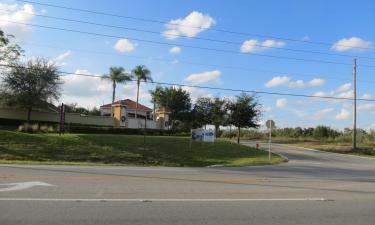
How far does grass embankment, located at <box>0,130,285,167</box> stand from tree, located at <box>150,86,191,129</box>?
44.8 meters

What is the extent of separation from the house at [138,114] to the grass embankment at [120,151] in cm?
2292

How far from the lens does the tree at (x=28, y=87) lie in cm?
5247

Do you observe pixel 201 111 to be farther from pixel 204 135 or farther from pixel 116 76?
pixel 204 135

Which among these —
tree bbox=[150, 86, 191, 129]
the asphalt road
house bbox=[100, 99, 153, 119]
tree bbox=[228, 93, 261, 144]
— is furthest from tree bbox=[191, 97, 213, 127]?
the asphalt road

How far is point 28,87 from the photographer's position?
53.5m

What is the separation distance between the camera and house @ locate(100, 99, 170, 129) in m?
61.8

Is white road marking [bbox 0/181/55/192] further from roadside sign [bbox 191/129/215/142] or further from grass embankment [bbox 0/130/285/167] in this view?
roadside sign [bbox 191/129/215/142]

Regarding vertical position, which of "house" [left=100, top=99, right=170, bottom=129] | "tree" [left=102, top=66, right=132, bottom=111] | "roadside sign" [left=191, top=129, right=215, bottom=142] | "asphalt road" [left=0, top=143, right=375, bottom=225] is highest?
"tree" [left=102, top=66, right=132, bottom=111]

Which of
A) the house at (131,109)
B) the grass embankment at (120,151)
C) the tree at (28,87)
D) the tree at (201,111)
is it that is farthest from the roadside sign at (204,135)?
the tree at (201,111)

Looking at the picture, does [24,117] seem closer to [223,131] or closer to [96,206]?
Answer: [223,131]

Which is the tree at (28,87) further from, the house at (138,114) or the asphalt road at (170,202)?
the asphalt road at (170,202)

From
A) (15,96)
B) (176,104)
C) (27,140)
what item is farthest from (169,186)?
(176,104)

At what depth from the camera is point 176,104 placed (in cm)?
8581

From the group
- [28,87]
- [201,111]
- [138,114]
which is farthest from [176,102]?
[28,87]
